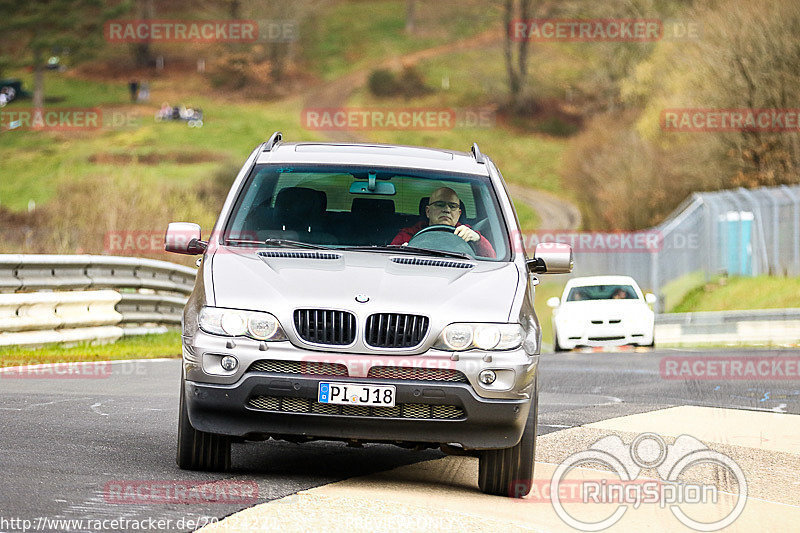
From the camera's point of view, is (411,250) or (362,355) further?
(411,250)

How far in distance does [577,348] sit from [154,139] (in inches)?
3213

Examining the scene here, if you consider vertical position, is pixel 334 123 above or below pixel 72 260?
above

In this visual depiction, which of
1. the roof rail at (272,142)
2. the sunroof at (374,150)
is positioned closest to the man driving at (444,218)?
the sunroof at (374,150)

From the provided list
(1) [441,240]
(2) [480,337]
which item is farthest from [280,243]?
(2) [480,337]

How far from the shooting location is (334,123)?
109 meters

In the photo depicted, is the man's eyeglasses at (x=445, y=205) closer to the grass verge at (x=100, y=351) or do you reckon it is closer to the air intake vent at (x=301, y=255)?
the air intake vent at (x=301, y=255)

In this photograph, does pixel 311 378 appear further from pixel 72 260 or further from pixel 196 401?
pixel 72 260

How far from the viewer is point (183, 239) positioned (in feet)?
26.2

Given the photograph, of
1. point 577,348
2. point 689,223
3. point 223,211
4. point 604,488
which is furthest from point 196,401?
point 689,223

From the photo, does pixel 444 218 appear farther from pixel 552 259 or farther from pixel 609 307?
pixel 609 307

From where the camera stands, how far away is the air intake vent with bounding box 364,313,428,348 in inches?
277

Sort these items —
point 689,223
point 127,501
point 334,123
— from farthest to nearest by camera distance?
point 334,123 < point 689,223 < point 127,501

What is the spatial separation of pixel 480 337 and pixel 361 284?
692mm

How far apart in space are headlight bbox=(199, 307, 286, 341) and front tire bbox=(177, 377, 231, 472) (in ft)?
1.46
